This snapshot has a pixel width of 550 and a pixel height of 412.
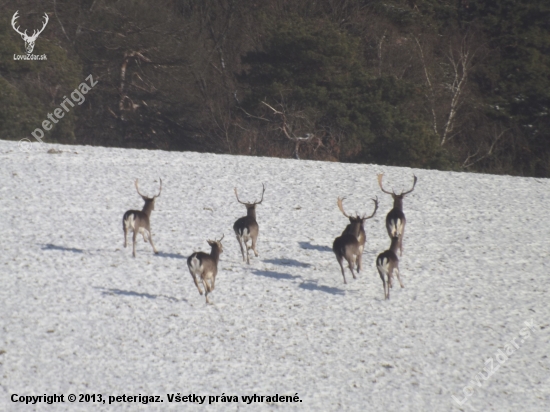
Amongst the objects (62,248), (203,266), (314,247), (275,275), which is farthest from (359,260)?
(62,248)

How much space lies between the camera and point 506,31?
40.8m

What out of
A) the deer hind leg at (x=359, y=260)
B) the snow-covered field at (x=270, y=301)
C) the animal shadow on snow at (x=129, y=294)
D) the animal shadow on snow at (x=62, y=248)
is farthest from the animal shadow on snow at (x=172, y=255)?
the deer hind leg at (x=359, y=260)

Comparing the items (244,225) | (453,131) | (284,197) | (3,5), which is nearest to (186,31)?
(3,5)

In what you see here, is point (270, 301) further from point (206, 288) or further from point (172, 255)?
point (172, 255)

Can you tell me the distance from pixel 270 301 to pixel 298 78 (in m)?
22.7

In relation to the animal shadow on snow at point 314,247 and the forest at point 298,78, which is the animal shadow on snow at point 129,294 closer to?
the animal shadow on snow at point 314,247

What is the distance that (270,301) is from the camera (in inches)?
477

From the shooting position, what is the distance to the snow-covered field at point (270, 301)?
31.7 feet

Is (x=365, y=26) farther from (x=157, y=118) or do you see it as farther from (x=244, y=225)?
(x=244, y=225)

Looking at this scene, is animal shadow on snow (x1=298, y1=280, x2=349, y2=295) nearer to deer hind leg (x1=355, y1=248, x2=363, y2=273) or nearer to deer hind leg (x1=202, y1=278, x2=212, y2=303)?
deer hind leg (x1=355, y1=248, x2=363, y2=273)

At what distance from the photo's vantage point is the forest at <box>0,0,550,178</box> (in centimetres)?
3303

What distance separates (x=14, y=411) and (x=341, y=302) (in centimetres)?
534

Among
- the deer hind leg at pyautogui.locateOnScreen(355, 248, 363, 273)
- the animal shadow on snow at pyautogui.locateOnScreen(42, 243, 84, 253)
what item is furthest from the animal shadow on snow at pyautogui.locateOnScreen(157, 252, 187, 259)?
the deer hind leg at pyautogui.locateOnScreen(355, 248, 363, 273)

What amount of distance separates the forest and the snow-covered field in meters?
14.3
